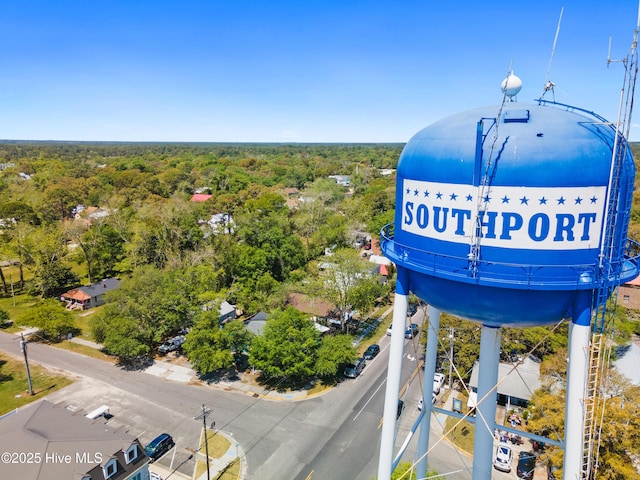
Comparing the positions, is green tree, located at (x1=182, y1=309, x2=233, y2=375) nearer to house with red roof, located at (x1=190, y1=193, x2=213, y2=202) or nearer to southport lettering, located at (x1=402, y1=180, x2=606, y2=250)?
southport lettering, located at (x1=402, y1=180, x2=606, y2=250)

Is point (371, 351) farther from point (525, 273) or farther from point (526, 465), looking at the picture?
point (525, 273)

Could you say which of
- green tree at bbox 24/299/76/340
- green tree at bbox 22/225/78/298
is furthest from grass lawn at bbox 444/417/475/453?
green tree at bbox 22/225/78/298

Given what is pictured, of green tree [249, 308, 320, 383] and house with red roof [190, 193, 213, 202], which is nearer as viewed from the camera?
green tree [249, 308, 320, 383]

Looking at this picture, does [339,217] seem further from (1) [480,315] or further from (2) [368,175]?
(2) [368,175]

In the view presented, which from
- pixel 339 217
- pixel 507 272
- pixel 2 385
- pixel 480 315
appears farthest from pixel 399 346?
pixel 339 217

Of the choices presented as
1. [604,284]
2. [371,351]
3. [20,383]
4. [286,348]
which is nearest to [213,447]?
[286,348]

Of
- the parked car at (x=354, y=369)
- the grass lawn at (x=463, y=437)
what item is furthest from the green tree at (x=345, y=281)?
the grass lawn at (x=463, y=437)
